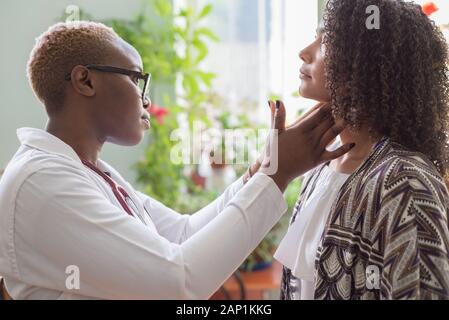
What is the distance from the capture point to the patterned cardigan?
0.88 m

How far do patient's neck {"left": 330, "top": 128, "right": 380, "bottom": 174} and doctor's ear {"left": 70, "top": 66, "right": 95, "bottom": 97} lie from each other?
0.55 metres

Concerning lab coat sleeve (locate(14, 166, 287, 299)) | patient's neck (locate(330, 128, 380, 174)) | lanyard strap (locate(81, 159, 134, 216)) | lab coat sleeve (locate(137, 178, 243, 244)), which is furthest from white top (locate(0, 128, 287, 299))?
lab coat sleeve (locate(137, 178, 243, 244))

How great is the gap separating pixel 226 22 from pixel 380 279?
7.85 feet

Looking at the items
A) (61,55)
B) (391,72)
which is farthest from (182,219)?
(391,72)

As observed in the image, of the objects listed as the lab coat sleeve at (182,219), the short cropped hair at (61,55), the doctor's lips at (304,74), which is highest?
the short cropped hair at (61,55)

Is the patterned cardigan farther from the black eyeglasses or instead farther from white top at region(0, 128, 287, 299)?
the black eyeglasses

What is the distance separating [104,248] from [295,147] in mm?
→ 403

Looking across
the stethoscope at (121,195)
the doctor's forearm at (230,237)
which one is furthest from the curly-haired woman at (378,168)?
the stethoscope at (121,195)

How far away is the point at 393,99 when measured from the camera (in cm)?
104

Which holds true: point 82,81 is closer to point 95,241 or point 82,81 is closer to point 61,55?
point 61,55

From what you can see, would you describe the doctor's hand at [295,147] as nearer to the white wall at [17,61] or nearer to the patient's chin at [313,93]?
the patient's chin at [313,93]

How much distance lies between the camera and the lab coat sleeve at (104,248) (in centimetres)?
91

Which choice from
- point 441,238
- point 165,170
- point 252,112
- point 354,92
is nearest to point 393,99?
point 354,92

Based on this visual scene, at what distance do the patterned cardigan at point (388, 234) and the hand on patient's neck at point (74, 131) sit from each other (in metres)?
0.53
